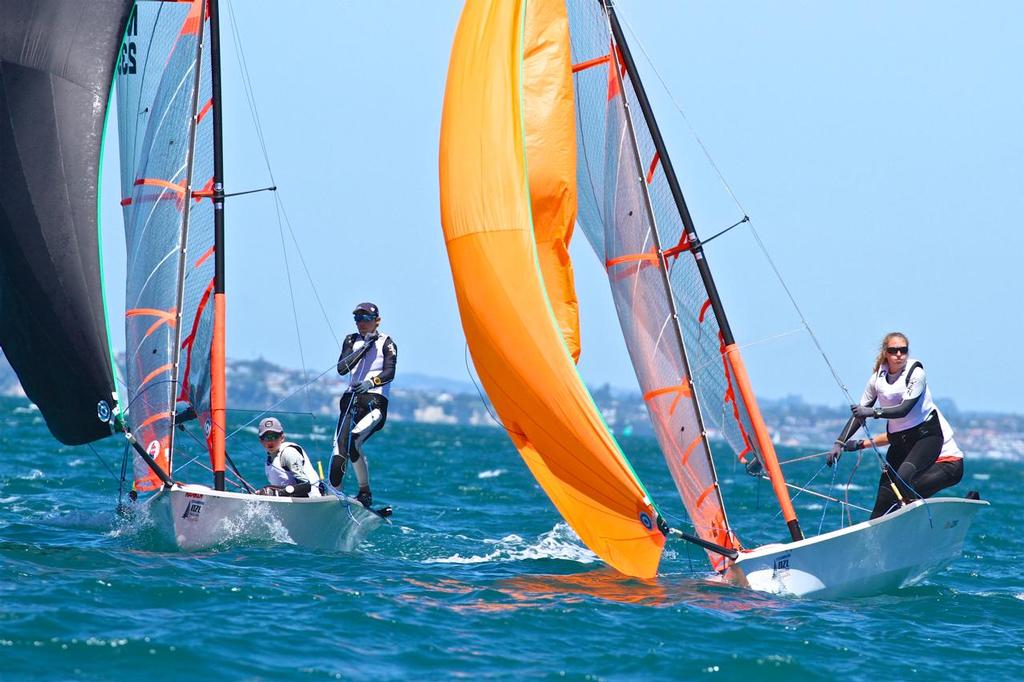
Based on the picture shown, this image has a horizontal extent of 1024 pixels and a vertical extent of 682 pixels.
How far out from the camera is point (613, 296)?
1173 centimetres

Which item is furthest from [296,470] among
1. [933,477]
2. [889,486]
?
[933,477]

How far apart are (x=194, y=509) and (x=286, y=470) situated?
109 centimetres

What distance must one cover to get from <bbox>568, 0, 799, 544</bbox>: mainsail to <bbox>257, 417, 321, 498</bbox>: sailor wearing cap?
2.95 m

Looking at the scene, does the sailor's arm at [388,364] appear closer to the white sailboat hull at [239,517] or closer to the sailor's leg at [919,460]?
the white sailboat hull at [239,517]

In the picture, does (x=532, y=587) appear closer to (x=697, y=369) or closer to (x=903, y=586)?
(x=697, y=369)

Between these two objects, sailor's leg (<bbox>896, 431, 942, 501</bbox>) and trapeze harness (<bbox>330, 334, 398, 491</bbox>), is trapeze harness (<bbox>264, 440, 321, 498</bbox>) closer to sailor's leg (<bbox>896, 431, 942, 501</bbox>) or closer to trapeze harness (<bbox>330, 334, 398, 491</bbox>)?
trapeze harness (<bbox>330, 334, 398, 491</bbox>)

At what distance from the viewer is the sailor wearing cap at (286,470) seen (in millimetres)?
12047

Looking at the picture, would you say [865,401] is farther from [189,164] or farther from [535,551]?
[189,164]

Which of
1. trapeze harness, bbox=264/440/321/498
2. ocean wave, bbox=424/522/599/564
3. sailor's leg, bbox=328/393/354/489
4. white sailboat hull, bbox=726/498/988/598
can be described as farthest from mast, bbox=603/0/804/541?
trapeze harness, bbox=264/440/321/498

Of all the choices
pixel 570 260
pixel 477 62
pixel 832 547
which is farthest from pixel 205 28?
pixel 832 547

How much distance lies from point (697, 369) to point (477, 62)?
3011 mm

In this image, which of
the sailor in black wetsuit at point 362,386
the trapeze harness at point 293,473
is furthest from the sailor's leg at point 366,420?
the trapeze harness at point 293,473

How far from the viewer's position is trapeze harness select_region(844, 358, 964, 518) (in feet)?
35.1

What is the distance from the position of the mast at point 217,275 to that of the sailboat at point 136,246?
13 mm
